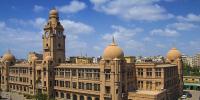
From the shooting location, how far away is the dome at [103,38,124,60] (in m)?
63.3

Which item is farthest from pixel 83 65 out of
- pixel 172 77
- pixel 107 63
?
pixel 172 77

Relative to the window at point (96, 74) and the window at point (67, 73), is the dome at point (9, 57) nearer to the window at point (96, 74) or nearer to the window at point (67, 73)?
the window at point (67, 73)

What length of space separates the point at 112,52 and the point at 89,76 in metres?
8.99

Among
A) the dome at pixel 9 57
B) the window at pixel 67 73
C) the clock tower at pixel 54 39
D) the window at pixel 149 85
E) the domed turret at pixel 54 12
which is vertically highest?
the domed turret at pixel 54 12

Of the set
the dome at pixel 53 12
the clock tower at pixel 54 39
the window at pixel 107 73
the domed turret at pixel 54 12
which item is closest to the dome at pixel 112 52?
the window at pixel 107 73

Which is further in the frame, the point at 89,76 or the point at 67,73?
the point at 67,73

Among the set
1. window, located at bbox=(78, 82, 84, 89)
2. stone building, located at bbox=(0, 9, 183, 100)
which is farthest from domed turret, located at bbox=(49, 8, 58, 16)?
window, located at bbox=(78, 82, 84, 89)

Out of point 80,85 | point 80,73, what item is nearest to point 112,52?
point 80,73

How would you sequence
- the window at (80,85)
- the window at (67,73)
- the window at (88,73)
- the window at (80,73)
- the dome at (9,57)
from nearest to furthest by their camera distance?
the window at (88,73), the window at (80,73), the window at (80,85), the window at (67,73), the dome at (9,57)

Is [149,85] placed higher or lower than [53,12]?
lower

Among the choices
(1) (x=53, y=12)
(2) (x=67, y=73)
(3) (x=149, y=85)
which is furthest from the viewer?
(1) (x=53, y=12)

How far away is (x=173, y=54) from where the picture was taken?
3280 inches

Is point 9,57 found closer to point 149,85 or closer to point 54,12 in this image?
point 54,12

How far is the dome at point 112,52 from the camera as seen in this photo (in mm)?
63312
